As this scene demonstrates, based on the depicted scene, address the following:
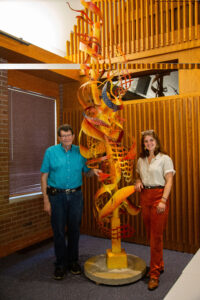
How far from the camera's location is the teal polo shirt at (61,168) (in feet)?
8.91

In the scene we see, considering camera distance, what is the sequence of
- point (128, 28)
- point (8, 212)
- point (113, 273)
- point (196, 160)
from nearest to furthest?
point (113, 273)
point (196, 160)
point (8, 212)
point (128, 28)

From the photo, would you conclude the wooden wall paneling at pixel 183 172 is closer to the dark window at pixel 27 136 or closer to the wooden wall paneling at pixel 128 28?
the wooden wall paneling at pixel 128 28

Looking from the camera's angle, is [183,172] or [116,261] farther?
[183,172]

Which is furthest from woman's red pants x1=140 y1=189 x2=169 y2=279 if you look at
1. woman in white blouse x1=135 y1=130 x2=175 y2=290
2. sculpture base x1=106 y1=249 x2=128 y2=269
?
sculpture base x1=106 y1=249 x2=128 y2=269

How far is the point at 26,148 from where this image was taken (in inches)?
150

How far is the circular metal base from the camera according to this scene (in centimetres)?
254

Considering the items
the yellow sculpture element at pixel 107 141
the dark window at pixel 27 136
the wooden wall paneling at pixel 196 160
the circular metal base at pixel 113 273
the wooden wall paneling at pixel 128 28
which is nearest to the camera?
the circular metal base at pixel 113 273

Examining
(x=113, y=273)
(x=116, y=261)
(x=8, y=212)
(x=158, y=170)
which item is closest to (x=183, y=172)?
(x=158, y=170)

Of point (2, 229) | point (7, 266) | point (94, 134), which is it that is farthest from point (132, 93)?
point (7, 266)

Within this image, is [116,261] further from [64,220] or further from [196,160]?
[196,160]

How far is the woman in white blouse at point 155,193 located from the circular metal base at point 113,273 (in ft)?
0.58

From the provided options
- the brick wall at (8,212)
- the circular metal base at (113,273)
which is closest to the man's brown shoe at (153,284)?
the circular metal base at (113,273)

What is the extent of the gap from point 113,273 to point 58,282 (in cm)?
59

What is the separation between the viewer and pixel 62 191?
2.71m
